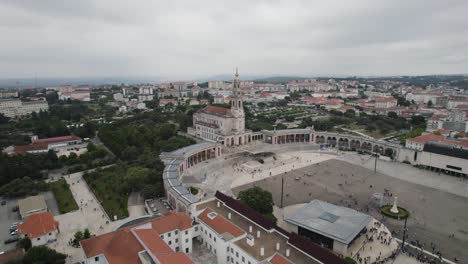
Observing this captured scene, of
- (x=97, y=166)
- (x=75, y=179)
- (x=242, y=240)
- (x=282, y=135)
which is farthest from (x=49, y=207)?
(x=282, y=135)

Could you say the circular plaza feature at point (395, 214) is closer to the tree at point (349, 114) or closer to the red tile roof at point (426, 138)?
the red tile roof at point (426, 138)

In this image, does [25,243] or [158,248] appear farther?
[25,243]

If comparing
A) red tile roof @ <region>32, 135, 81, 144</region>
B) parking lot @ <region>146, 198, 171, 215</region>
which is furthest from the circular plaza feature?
red tile roof @ <region>32, 135, 81, 144</region>

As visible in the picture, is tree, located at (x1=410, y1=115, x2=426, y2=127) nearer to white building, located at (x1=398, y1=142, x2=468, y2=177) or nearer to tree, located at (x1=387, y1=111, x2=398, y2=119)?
tree, located at (x1=387, y1=111, x2=398, y2=119)

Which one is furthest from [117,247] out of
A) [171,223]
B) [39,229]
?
[39,229]

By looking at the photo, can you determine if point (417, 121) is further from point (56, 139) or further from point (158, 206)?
point (56, 139)

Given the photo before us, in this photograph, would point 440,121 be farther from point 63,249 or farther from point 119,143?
point 63,249
